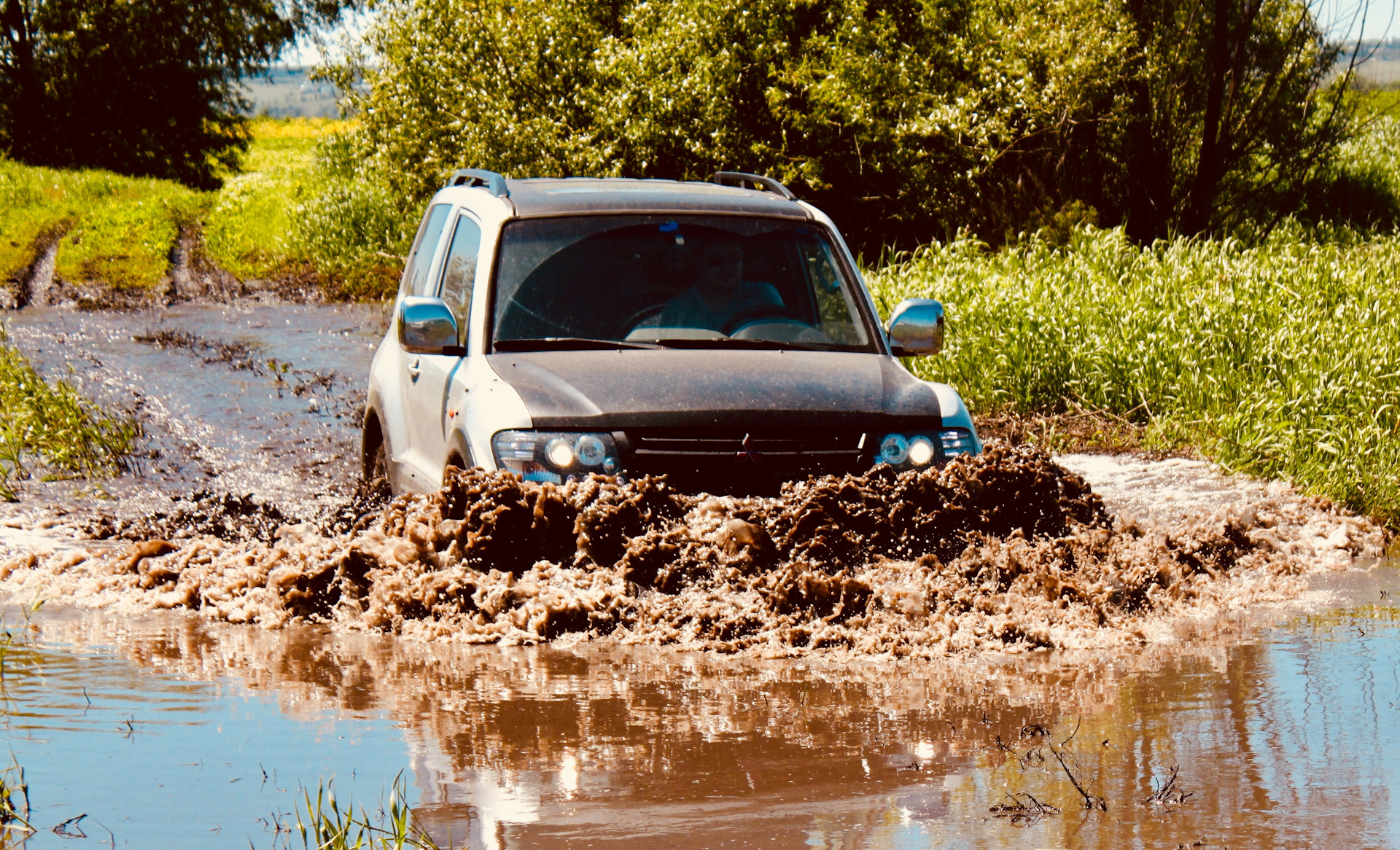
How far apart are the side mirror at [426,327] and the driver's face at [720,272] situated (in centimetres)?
109

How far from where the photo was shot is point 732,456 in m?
5.76

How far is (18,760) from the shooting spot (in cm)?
423

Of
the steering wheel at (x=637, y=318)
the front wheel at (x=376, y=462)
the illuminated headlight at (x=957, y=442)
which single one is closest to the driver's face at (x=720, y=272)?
the steering wheel at (x=637, y=318)

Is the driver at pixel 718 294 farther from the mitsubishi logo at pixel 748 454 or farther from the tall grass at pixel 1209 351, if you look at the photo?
the tall grass at pixel 1209 351

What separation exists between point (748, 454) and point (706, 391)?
11.0 inches

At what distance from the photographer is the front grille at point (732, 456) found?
18.7 ft

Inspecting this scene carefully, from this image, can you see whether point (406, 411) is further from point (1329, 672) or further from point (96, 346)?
point (96, 346)

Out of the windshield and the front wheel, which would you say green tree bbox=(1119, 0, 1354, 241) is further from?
the front wheel

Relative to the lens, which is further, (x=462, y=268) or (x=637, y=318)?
(x=462, y=268)

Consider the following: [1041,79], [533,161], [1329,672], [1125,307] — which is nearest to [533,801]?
[1329,672]

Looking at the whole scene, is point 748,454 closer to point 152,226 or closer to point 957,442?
point 957,442

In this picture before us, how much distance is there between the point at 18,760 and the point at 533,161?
52.7 ft

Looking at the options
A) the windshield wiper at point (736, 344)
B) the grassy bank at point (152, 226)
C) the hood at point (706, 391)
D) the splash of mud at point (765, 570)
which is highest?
the grassy bank at point (152, 226)

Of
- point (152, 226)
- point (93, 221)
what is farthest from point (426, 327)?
point (93, 221)
